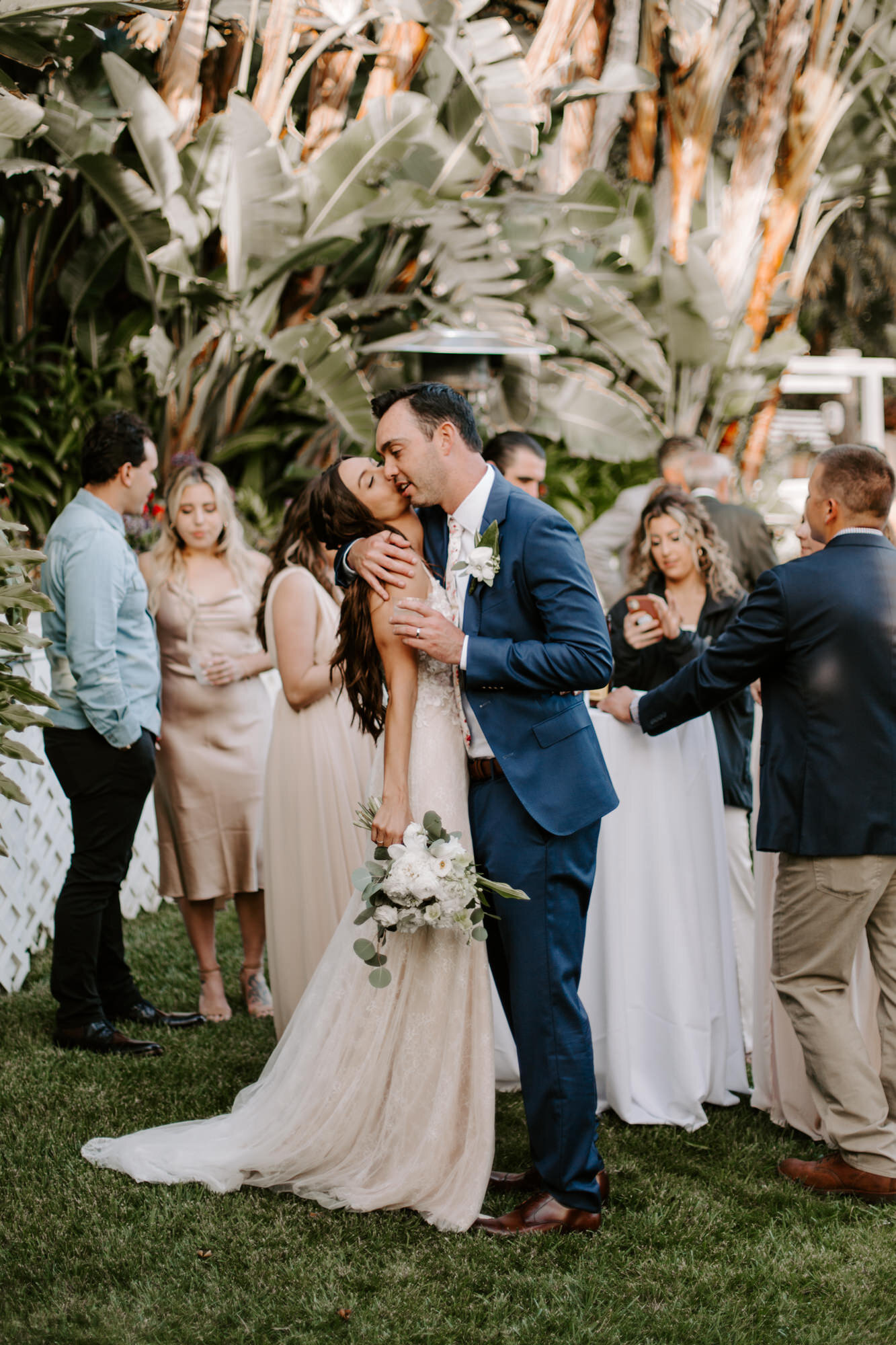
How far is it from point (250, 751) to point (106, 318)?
16.4 ft

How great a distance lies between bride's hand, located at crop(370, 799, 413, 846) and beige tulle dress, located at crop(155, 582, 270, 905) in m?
2.12

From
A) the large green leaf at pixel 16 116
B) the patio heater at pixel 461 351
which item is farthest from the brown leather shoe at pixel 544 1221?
the patio heater at pixel 461 351

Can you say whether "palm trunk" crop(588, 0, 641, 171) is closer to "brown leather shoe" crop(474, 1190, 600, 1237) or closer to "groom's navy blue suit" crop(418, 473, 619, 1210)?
"groom's navy blue suit" crop(418, 473, 619, 1210)

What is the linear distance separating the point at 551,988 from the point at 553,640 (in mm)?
911

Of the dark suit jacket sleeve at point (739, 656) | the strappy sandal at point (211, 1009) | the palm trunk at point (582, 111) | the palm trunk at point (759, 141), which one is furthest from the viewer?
the palm trunk at point (759, 141)

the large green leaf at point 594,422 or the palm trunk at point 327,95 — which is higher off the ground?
the palm trunk at point 327,95

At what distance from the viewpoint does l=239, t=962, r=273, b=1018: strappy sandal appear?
5328 mm

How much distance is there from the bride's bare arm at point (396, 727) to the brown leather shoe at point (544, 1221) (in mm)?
1044

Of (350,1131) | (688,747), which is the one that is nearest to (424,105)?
(688,747)

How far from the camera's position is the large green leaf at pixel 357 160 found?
8.77 meters

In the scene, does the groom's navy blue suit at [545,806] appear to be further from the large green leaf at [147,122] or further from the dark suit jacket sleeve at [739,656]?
the large green leaf at [147,122]

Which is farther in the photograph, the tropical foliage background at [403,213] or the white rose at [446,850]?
the tropical foliage background at [403,213]

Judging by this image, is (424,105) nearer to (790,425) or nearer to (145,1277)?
(145,1277)

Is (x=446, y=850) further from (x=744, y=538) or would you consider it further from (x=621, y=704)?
(x=744, y=538)
